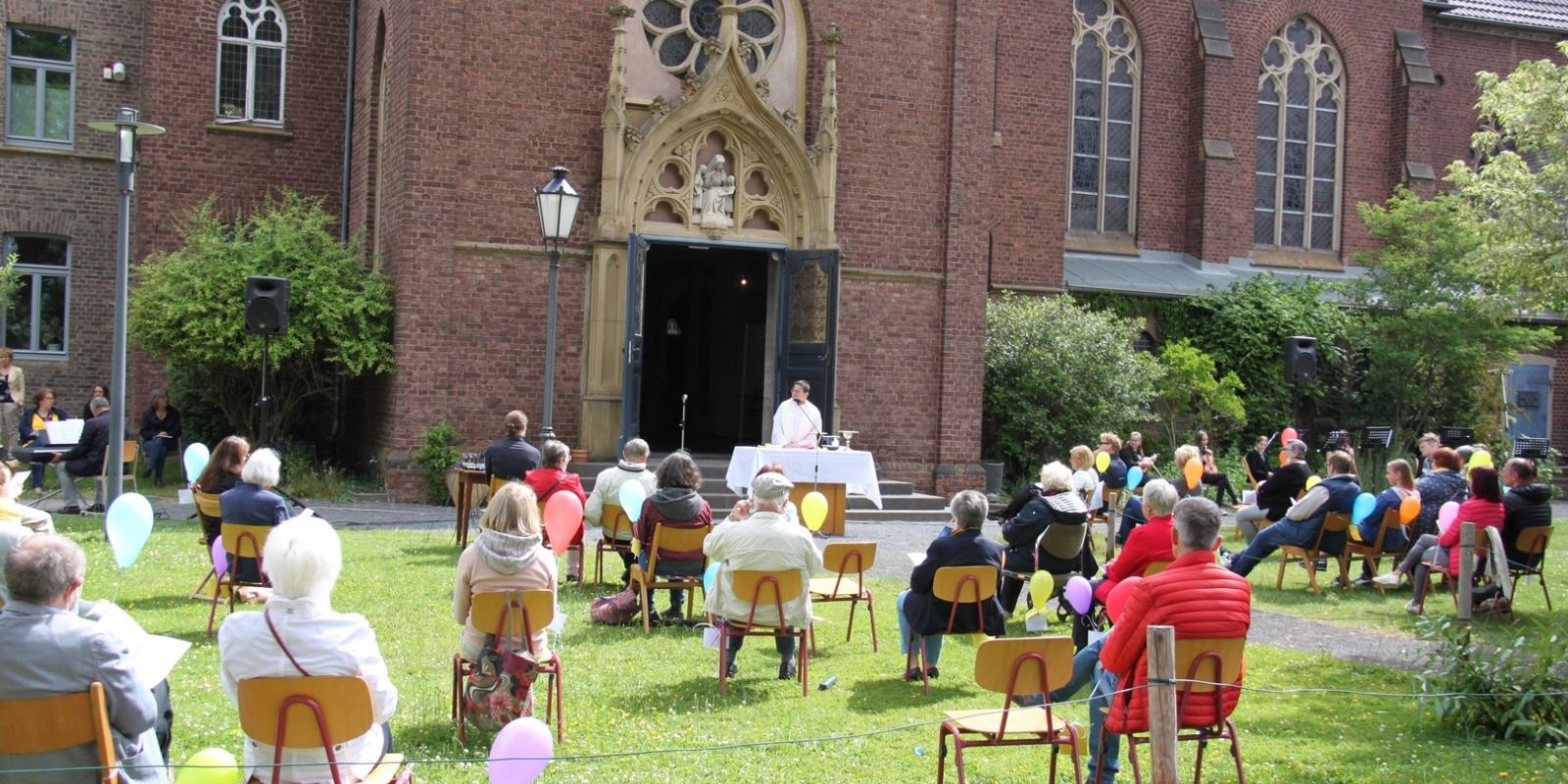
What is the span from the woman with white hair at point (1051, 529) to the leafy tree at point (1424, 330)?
17.4 m

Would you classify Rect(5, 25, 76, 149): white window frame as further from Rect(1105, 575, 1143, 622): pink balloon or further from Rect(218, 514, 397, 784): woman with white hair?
Rect(1105, 575, 1143, 622): pink balloon

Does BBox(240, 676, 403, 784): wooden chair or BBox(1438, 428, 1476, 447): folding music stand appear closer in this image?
BBox(240, 676, 403, 784): wooden chair

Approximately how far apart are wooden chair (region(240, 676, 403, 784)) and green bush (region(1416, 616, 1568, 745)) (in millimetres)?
5773

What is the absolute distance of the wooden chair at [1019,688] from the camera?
6137mm

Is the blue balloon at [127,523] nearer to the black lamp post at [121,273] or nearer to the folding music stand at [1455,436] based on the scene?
the black lamp post at [121,273]

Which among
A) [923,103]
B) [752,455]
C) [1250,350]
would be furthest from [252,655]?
[1250,350]

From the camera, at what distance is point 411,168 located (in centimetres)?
1798

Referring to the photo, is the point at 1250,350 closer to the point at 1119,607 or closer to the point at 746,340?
the point at 746,340

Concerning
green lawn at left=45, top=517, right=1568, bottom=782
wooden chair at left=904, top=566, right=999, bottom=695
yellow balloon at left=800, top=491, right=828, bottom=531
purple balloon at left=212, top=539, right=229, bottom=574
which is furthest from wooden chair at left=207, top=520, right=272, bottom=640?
wooden chair at left=904, top=566, right=999, bottom=695

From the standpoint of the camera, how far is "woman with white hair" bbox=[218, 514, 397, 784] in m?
5.11

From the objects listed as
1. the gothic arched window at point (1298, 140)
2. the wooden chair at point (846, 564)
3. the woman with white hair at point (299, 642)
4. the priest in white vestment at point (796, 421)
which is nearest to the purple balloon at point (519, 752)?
the woman with white hair at point (299, 642)

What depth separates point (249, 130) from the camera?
859 inches

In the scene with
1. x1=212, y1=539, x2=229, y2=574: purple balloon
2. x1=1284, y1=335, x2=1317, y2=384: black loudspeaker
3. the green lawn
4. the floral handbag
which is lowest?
the green lawn

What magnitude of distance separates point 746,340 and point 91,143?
35.4 feet
